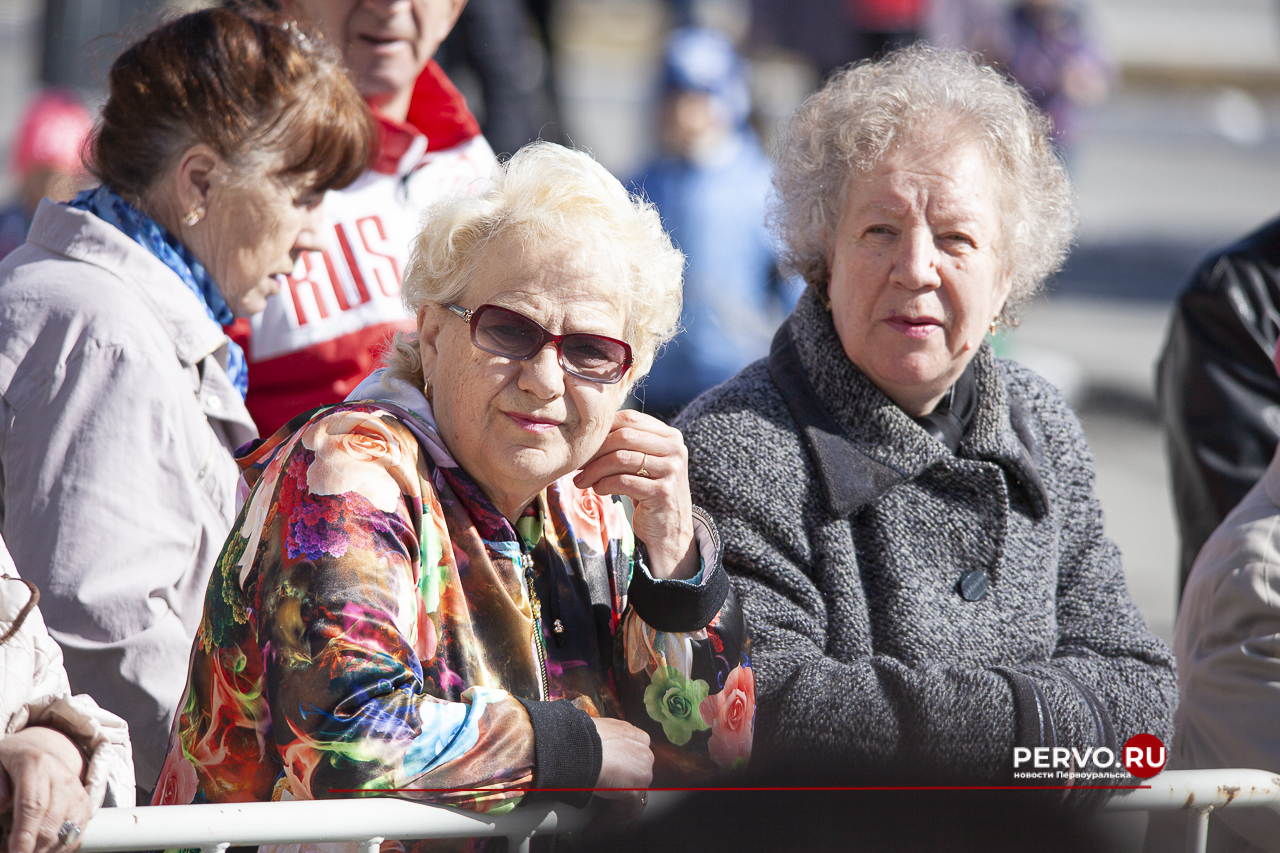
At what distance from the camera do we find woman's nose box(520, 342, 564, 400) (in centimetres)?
189

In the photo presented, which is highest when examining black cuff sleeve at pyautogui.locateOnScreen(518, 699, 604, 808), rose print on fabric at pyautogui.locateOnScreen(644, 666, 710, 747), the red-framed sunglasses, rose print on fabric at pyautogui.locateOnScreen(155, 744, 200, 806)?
the red-framed sunglasses

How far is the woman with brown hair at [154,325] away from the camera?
6.88ft

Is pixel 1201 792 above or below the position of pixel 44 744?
below

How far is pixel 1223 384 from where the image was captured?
334 centimetres

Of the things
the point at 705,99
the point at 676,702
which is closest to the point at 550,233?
the point at 676,702

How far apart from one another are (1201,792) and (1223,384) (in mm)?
1616

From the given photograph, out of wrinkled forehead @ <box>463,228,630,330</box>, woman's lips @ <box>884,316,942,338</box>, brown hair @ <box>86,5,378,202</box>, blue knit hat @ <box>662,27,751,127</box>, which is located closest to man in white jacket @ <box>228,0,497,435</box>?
brown hair @ <box>86,5,378,202</box>

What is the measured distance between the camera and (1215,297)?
11.1 ft

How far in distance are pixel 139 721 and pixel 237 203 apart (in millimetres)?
955

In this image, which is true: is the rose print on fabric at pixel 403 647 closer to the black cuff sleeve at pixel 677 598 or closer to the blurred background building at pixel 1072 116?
the black cuff sleeve at pixel 677 598

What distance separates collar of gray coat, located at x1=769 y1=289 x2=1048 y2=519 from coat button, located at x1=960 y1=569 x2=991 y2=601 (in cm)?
20

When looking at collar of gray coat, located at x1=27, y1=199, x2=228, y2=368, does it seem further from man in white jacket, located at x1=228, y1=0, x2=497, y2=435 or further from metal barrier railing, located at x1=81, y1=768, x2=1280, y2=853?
metal barrier railing, located at x1=81, y1=768, x2=1280, y2=853

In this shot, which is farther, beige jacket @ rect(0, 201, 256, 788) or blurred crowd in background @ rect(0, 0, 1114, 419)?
blurred crowd in background @ rect(0, 0, 1114, 419)

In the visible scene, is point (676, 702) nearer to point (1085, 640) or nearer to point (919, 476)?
point (919, 476)
